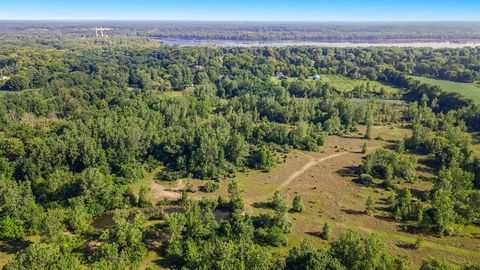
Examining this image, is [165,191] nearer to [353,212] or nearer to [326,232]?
[326,232]

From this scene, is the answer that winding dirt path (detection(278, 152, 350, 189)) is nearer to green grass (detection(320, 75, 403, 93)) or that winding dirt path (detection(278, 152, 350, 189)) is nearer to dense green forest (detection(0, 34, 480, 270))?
dense green forest (detection(0, 34, 480, 270))

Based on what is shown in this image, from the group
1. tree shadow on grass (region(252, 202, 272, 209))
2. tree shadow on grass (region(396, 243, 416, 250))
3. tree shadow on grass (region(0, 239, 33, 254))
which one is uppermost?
tree shadow on grass (region(252, 202, 272, 209))

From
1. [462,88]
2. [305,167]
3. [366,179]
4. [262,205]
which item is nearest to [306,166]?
[305,167]

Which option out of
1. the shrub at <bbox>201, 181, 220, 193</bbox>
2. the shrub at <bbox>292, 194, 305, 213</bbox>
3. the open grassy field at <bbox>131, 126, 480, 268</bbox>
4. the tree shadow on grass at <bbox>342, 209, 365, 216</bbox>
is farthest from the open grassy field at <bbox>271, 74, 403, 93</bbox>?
the shrub at <bbox>201, 181, 220, 193</bbox>

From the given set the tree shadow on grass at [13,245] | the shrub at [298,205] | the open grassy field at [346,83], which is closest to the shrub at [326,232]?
the shrub at [298,205]

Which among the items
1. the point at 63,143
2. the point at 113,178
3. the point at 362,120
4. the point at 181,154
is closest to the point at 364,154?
the point at 362,120

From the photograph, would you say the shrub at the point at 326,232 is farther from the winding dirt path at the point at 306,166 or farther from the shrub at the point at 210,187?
the shrub at the point at 210,187
